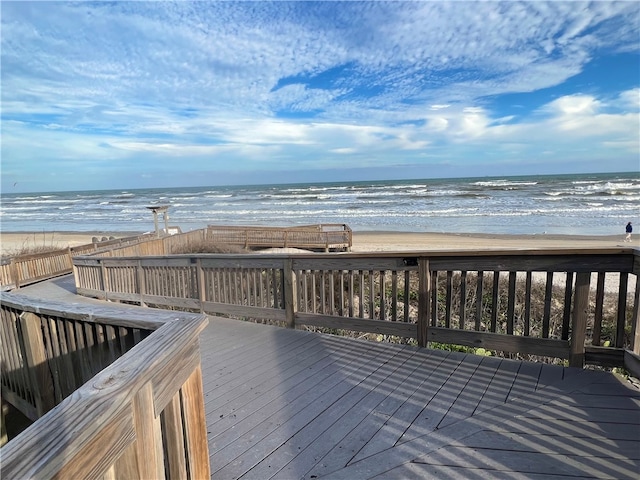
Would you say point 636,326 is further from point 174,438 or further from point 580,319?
point 174,438

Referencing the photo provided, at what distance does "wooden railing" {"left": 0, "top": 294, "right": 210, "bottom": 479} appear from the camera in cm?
88

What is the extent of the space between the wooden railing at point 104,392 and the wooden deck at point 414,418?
83 centimetres

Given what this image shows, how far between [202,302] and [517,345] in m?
4.20

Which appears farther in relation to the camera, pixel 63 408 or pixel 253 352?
pixel 253 352

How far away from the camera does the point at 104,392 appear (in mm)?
1077

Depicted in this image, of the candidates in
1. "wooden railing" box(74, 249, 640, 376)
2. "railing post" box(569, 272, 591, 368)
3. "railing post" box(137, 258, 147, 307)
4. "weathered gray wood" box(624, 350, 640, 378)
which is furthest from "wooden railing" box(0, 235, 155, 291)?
"weathered gray wood" box(624, 350, 640, 378)

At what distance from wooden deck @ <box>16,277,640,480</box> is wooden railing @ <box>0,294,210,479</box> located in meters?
0.83

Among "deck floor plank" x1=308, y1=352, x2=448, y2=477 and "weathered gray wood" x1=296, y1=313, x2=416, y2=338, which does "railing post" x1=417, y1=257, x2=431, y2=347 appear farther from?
"deck floor plank" x1=308, y1=352, x2=448, y2=477

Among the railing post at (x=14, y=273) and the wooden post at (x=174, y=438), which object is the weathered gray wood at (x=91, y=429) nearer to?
the wooden post at (x=174, y=438)

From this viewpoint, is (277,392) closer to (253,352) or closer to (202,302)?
(253,352)

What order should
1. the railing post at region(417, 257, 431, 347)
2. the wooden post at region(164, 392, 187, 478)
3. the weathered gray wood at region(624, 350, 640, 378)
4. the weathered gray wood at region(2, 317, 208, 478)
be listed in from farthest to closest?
the railing post at region(417, 257, 431, 347), the weathered gray wood at region(624, 350, 640, 378), the wooden post at region(164, 392, 187, 478), the weathered gray wood at region(2, 317, 208, 478)

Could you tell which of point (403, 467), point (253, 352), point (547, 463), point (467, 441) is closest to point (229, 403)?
point (253, 352)

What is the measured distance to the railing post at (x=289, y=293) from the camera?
184 inches

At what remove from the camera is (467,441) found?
230cm
